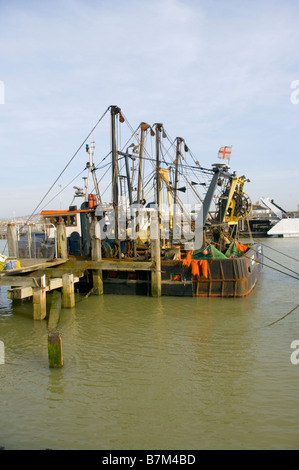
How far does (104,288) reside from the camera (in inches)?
690

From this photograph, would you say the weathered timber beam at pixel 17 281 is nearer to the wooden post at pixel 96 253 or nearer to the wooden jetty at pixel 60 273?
the wooden jetty at pixel 60 273

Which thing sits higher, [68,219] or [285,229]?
[68,219]

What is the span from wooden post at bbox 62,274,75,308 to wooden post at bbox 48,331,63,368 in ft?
19.1

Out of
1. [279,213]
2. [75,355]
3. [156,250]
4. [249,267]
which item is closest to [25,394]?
[75,355]

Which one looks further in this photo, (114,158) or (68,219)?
(68,219)

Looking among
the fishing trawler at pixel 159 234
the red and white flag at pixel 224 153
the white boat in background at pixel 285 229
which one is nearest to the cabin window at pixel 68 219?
the fishing trawler at pixel 159 234

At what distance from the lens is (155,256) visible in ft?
52.2

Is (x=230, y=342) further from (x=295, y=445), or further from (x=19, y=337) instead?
(x=19, y=337)

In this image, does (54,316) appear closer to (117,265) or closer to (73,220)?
(117,265)

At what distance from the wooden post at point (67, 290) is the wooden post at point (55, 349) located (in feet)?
19.1

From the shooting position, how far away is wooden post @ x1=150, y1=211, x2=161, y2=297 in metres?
15.8

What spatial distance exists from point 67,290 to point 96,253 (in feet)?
8.49

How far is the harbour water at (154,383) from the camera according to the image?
247 inches

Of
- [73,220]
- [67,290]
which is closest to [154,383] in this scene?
[67,290]
